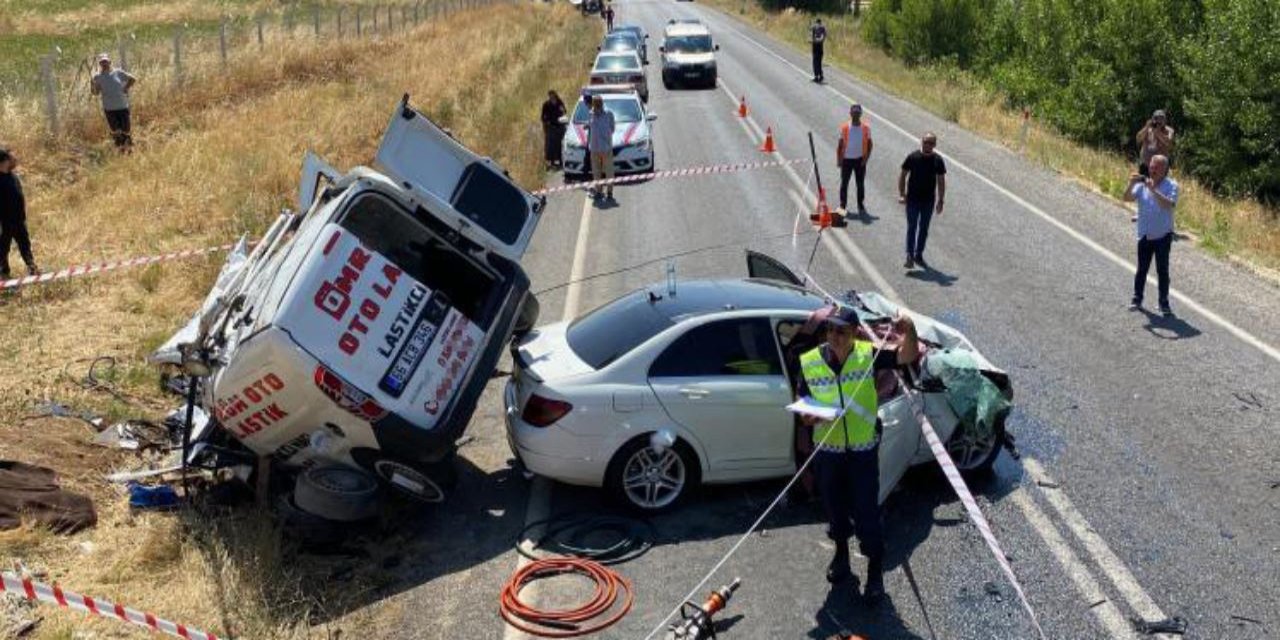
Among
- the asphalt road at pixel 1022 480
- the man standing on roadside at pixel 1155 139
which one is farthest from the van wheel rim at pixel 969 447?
the man standing on roadside at pixel 1155 139

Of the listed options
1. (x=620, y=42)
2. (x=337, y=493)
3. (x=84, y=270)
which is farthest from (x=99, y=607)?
(x=620, y=42)

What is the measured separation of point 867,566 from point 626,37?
32995 mm

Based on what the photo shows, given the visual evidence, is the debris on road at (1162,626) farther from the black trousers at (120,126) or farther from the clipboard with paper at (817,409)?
the black trousers at (120,126)

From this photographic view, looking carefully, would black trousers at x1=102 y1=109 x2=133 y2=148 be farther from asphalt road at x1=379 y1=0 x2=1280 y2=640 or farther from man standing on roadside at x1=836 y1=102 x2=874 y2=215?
man standing on roadside at x1=836 y1=102 x2=874 y2=215

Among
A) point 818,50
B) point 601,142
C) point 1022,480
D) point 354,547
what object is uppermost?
point 818,50

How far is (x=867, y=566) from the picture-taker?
6855mm

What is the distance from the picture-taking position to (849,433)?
639 centimetres

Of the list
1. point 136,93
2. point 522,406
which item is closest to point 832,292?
point 522,406

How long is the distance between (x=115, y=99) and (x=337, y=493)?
1501 centimetres

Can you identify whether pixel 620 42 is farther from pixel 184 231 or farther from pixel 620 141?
pixel 184 231

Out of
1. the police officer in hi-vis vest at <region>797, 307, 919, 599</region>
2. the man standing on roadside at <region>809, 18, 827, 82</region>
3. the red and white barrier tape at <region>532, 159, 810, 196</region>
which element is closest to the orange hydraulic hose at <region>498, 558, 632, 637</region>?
the police officer in hi-vis vest at <region>797, 307, 919, 599</region>

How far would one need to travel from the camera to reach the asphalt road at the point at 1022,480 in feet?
21.4

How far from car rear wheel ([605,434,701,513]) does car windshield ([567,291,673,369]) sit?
0.65 metres

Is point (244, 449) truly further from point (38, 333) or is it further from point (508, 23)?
point (508, 23)
